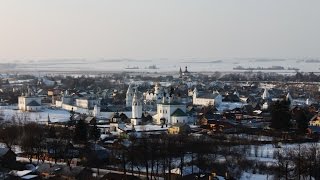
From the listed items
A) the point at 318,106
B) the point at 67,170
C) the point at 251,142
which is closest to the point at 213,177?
the point at 67,170

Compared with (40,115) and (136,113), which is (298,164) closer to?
(136,113)

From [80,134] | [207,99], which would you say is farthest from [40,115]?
[80,134]

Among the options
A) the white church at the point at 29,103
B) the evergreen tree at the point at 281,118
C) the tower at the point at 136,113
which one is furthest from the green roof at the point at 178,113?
the white church at the point at 29,103

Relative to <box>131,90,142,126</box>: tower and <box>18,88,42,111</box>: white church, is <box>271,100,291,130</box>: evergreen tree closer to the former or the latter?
<box>131,90,142,126</box>: tower

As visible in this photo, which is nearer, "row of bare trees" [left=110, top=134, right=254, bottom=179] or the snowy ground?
"row of bare trees" [left=110, top=134, right=254, bottom=179]

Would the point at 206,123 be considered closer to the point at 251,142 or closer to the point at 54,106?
the point at 251,142

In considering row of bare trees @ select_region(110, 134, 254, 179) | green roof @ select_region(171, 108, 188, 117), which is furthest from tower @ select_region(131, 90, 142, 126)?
row of bare trees @ select_region(110, 134, 254, 179)

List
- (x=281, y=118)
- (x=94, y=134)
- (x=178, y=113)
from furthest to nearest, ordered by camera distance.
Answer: (x=178, y=113) < (x=281, y=118) < (x=94, y=134)

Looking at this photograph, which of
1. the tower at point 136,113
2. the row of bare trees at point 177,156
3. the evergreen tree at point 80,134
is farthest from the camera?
the tower at point 136,113

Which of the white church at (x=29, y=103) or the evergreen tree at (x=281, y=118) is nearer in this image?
the evergreen tree at (x=281, y=118)

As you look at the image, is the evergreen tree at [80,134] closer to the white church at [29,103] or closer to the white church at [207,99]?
the white church at [29,103]

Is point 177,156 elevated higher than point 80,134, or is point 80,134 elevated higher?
point 80,134
